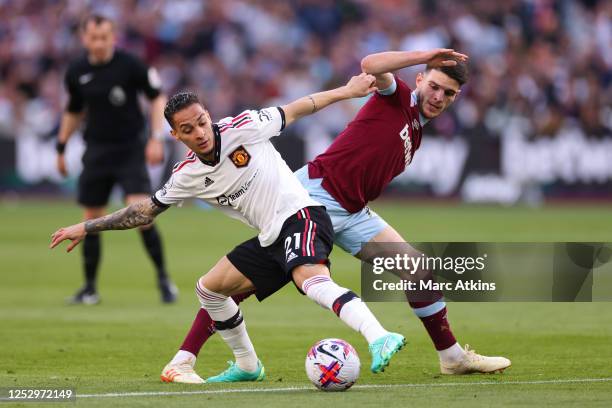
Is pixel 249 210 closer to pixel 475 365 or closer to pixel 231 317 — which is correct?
pixel 231 317

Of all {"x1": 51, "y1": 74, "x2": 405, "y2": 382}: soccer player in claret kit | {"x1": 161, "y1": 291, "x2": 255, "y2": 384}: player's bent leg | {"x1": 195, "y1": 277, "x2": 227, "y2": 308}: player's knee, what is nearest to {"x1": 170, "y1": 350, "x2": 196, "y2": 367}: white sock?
{"x1": 161, "y1": 291, "x2": 255, "y2": 384}: player's bent leg

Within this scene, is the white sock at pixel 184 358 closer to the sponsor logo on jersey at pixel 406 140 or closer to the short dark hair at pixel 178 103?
the short dark hair at pixel 178 103

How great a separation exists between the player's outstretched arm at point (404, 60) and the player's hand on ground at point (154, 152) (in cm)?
481

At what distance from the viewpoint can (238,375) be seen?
8.11 meters

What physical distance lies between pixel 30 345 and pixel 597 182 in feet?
54.9

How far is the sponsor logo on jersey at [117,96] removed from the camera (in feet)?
42.8

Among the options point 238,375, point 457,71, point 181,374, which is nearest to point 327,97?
point 457,71

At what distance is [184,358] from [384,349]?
177 centimetres

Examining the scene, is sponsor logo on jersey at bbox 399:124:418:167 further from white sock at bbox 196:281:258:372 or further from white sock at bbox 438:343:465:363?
white sock at bbox 196:281:258:372

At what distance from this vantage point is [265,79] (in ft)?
88.6

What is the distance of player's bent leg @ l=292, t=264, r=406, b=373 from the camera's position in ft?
22.5

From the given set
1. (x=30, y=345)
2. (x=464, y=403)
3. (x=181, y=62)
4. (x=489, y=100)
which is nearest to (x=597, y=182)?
(x=489, y=100)

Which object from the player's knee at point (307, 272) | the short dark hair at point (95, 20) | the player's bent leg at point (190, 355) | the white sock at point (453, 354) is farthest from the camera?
the short dark hair at point (95, 20)

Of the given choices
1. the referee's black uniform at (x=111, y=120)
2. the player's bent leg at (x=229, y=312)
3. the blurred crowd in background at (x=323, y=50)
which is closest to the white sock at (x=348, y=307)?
the player's bent leg at (x=229, y=312)
